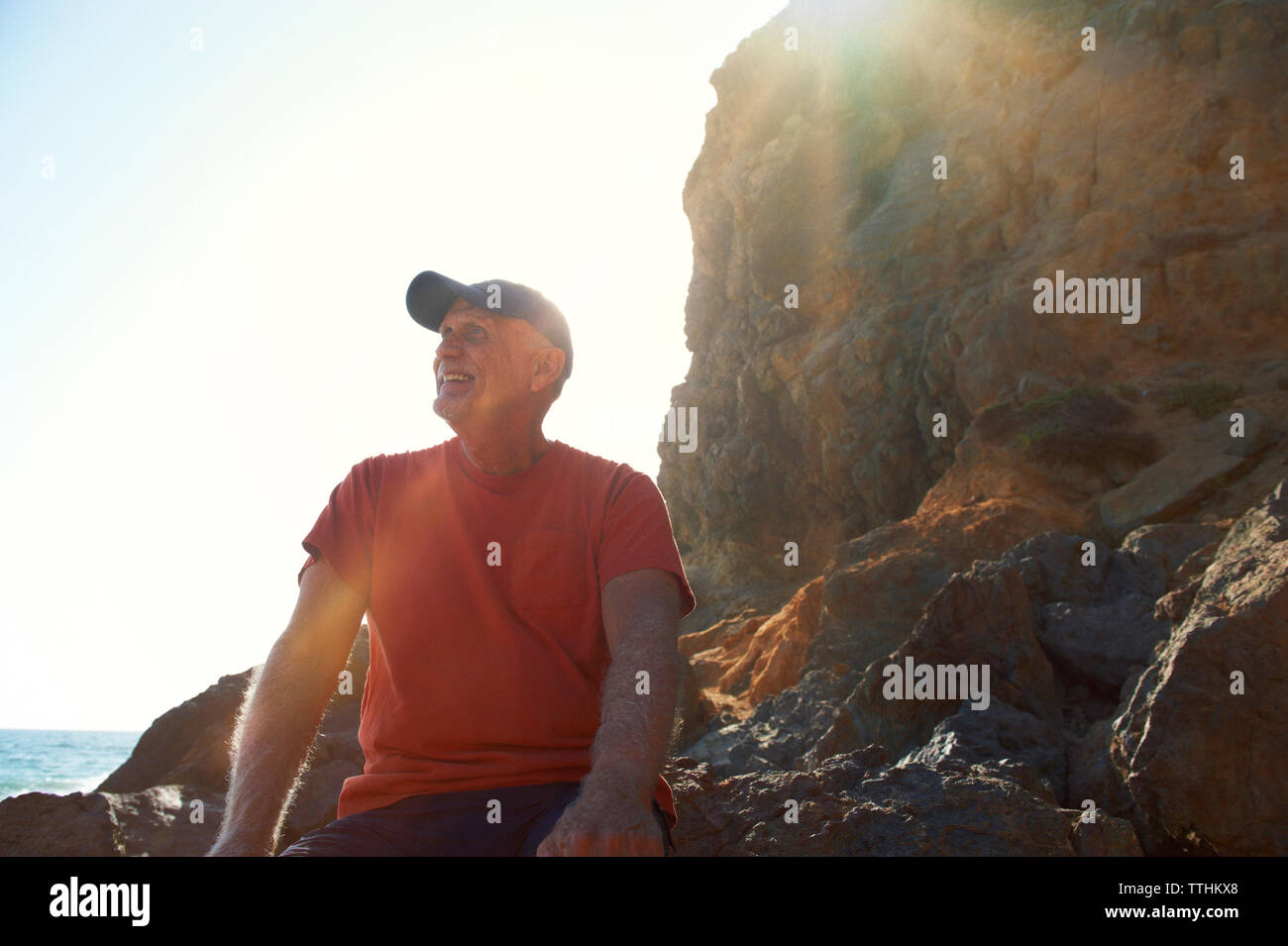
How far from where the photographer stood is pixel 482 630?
109 inches

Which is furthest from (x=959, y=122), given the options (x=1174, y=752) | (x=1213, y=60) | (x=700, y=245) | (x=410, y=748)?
(x=410, y=748)

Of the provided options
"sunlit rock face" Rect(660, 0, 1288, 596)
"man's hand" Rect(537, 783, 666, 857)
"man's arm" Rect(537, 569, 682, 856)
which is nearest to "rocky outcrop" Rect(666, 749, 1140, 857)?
"man's arm" Rect(537, 569, 682, 856)

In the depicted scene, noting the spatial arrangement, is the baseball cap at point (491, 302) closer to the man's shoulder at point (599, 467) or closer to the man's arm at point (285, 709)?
the man's shoulder at point (599, 467)

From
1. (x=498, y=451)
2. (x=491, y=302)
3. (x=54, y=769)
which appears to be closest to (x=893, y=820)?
(x=498, y=451)

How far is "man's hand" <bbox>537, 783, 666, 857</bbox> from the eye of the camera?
6.19ft

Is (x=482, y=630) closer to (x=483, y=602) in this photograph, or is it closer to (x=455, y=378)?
(x=483, y=602)

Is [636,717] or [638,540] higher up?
[638,540]

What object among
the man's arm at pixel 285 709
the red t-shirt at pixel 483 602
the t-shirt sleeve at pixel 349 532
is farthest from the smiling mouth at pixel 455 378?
the man's arm at pixel 285 709

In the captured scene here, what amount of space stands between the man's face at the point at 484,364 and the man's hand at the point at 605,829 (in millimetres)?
1585

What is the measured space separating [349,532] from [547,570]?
2.27 feet

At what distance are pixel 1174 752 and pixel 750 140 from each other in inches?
1561

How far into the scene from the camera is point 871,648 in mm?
11750

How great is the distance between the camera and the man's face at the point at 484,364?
3189mm
